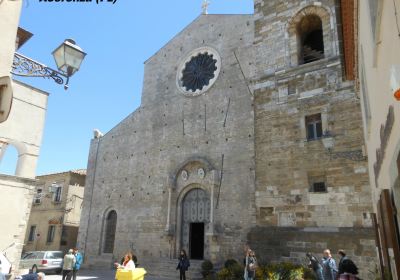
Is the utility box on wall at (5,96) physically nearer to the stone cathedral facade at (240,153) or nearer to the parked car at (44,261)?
the stone cathedral facade at (240,153)

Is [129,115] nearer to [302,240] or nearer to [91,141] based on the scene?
[91,141]

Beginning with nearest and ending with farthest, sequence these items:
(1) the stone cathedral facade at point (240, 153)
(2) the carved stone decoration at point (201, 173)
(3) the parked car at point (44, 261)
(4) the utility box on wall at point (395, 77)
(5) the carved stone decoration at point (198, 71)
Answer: (4) the utility box on wall at point (395, 77)
(1) the stone cathedral facade at point (240, 153)
(2) the carved stone decoration at point (201, 173)
(5) the carved stone decoration at point (198, 71)
(3) the parked car at point (44, 261)

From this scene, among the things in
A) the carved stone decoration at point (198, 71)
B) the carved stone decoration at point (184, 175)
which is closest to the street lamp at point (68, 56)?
the carved stone decoration at point (184, 175)

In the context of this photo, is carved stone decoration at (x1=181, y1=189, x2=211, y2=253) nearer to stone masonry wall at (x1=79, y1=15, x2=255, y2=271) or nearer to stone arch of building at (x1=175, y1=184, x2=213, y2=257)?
stone arch of building at (x1=175, y1=184, x2=213, y2=257)

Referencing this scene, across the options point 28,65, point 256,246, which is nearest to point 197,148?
point 256,246

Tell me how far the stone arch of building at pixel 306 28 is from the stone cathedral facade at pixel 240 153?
0.13ft

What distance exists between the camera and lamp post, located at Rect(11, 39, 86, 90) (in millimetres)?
5477

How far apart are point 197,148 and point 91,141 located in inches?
309

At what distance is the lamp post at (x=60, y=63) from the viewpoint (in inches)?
216

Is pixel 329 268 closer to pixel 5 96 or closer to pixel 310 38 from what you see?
pixel 5 96

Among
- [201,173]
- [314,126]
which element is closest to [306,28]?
[314,126]

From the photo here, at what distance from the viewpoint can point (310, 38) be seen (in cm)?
1470

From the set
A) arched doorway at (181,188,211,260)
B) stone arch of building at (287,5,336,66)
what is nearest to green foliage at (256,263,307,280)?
arched doorway at (181,188,211,260)

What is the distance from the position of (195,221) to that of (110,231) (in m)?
5.60
